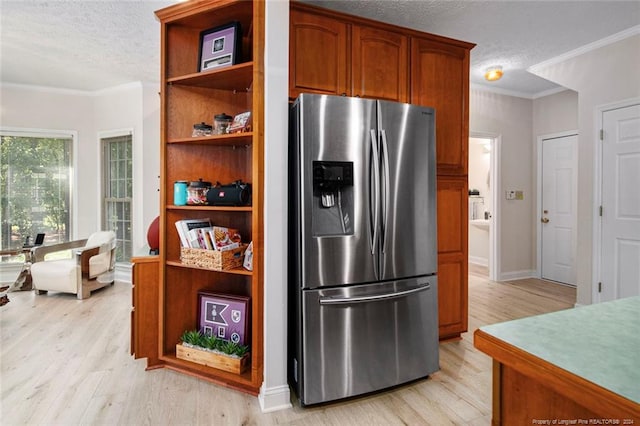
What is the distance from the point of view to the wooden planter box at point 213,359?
2059 millimetres

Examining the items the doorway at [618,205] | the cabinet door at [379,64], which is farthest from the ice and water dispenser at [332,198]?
the doorway at [618,205]

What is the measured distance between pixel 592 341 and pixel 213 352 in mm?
2007

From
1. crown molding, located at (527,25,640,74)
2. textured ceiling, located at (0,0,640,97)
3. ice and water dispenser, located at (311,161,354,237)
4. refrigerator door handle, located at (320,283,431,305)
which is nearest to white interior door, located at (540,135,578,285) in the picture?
crown molding, located at (527,25,640,74)

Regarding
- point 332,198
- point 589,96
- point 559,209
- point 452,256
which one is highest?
point 589,96

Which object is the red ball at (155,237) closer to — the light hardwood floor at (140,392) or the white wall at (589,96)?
the light hardwood floor at (140,392)

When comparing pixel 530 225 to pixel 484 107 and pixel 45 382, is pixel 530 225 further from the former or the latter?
pixel 45 382

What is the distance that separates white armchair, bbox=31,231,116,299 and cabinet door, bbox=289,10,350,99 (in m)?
3.38

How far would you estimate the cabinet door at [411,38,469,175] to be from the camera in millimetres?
2555

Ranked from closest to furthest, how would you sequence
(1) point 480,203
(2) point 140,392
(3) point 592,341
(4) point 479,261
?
1. (3) point 592,341
2. (2) point 140,392
3. (4) point 479,261
4. (1) point 480,203

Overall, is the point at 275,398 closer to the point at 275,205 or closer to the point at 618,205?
the point at 275,205

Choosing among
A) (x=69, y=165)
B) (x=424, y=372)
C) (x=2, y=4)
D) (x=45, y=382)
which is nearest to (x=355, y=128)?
(x=424, y=372)

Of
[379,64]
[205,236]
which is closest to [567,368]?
[205,236]

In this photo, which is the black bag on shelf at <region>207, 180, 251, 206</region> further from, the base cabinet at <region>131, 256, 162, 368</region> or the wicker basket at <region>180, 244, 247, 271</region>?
the base cabinet at <region>131, 256, 162, 368</region>

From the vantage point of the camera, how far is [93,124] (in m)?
4.73
